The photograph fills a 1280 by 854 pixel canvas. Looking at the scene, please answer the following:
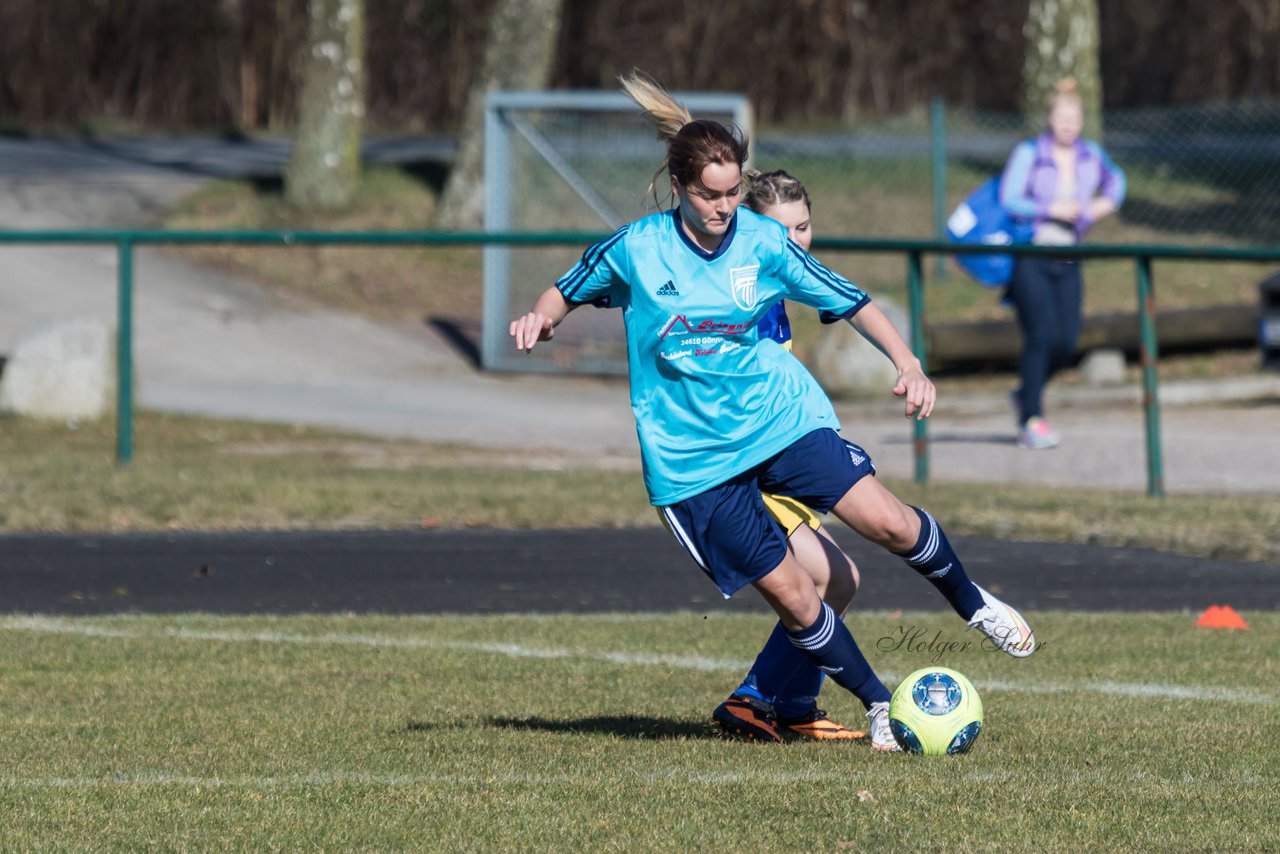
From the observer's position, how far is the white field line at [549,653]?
6406mm

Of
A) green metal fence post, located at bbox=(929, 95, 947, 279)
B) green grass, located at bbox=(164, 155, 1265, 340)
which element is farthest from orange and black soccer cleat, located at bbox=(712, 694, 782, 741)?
green metal fence post, located at bbox=(929, 95, 947, 279)

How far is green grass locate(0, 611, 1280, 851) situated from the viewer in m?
4.51

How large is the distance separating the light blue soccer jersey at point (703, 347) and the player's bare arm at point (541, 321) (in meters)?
0.14

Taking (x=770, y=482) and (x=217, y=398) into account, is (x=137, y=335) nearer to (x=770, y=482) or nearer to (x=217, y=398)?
(x=217, y=398)

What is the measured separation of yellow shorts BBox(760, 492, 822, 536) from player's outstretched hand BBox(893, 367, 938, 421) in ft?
1.51

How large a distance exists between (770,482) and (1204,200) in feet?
71.3

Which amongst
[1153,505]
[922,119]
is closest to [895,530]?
[1153,505]

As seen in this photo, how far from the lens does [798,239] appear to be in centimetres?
624

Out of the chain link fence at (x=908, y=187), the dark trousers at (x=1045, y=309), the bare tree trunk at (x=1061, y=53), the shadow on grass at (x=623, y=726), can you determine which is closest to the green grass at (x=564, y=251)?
the chain link fence at (x=908, y=187)

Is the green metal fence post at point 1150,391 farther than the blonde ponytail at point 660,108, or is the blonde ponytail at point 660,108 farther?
the green metal fence post at point 1150,391

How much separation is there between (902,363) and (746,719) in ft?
3.83

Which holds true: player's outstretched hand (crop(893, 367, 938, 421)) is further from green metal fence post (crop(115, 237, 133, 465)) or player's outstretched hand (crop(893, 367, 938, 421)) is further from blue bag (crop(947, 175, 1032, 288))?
green metal fence post (crop(115, 237, 133, 465))

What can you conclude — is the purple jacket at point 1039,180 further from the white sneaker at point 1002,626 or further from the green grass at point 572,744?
the white sneaker at point 1002,626

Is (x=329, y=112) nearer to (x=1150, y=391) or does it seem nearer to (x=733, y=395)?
(x=1150, y=391)
